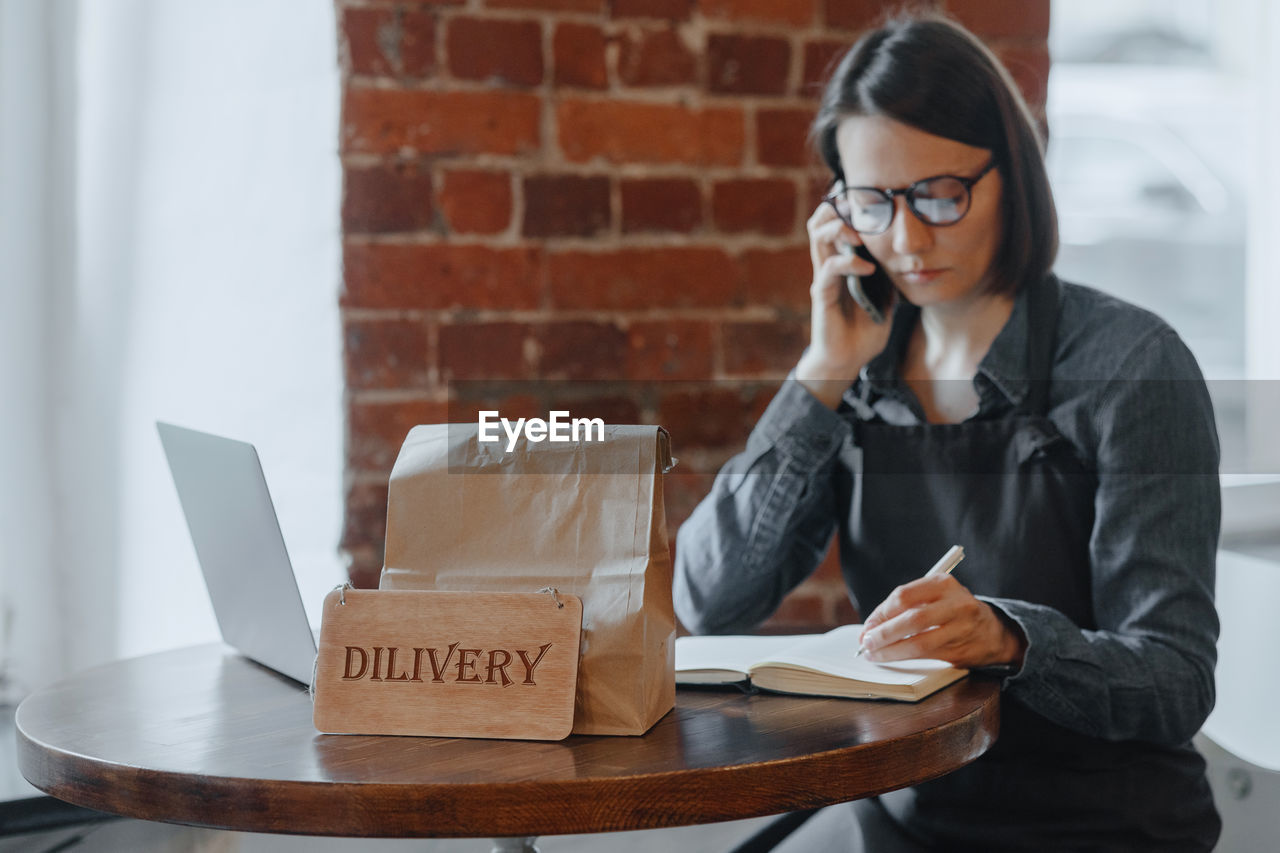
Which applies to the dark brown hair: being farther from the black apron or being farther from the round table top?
the round table top

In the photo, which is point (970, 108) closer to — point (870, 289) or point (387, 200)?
point (870, 289)

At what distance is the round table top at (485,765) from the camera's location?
71cm

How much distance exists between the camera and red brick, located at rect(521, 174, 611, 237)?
1650 mm

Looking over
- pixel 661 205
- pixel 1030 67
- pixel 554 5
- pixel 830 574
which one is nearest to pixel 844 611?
pixel 830 574

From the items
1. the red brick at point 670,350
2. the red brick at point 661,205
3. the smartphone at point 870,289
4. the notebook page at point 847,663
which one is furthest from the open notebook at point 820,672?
the red brick at point 661,205

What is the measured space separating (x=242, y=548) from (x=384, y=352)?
2.29 ft

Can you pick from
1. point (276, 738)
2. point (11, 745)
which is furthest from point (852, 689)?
point (11, 745)

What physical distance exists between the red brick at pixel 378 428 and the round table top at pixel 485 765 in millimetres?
713

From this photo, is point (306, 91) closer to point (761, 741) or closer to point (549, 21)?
point (549, 21)

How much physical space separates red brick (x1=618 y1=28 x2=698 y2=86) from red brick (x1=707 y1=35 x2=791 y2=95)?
35 millimetres

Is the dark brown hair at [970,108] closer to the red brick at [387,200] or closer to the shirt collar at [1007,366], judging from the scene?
the shirt collar at [1007,366]

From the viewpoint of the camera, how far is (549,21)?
1.64 m

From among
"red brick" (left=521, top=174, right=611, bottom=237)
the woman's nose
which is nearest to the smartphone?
the woman's nose

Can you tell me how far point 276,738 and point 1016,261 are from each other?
0.94 m
